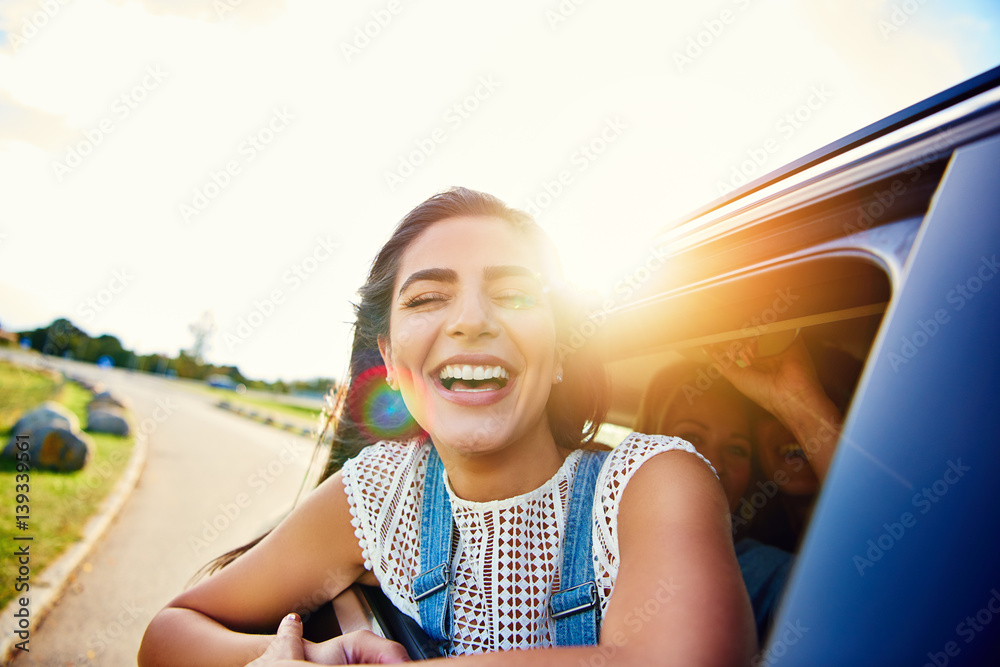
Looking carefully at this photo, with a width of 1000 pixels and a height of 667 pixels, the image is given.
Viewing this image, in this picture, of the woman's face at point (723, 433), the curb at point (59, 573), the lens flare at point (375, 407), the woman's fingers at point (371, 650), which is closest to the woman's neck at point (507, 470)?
the woman's fingers at point (371, 650)

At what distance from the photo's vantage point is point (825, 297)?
1.42 m

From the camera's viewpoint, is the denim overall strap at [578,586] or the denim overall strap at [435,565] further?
the denim overall strap at [435,565]

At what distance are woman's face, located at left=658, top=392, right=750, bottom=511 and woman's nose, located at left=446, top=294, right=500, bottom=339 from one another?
133 centimetres

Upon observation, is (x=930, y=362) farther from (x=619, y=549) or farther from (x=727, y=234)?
(x=619, y=549)

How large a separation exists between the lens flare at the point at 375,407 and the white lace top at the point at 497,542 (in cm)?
34

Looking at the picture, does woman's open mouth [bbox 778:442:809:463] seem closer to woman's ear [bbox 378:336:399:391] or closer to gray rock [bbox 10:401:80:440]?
woman's ear [bbox 378:336:399:391]

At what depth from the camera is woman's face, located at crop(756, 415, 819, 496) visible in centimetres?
227

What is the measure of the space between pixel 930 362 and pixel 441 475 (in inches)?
57.6

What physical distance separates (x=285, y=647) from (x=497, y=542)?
65 centimetres

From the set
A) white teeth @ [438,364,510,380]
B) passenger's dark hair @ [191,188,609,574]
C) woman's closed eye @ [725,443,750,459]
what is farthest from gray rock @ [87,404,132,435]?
woman's closed eye @ [725,443,750,459]

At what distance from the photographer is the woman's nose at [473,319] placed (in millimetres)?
1517

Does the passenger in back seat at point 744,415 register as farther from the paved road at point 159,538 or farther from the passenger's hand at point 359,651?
the paved road at point 159,538

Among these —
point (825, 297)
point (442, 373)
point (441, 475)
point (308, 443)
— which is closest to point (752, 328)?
point (825, 297)

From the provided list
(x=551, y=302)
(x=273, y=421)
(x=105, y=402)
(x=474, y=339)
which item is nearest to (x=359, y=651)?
(x=474, y=339)
